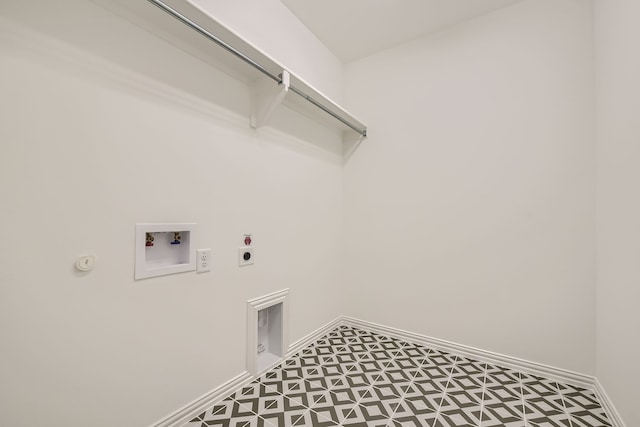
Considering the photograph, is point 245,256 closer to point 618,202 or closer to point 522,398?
point 522,398

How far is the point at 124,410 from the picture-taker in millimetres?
1290

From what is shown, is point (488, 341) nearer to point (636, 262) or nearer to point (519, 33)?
point (636, 262)

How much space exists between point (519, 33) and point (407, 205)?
5.13 feet

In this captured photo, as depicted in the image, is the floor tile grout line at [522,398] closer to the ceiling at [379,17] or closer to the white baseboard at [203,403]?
the white baseboard at [203,403]

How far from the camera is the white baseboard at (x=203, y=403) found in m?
1.46

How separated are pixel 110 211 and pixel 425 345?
2.53 m

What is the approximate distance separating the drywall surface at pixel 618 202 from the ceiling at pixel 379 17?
2.88ft

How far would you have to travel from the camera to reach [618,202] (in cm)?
152

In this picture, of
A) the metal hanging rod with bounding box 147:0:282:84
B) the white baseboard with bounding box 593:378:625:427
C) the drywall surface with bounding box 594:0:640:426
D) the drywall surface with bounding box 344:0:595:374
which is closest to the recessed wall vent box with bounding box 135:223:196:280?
the metal hanging rod with bounding box 147:0:282:84

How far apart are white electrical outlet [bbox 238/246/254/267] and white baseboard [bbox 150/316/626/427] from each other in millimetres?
735

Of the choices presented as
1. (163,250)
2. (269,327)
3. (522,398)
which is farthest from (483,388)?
(163,250)

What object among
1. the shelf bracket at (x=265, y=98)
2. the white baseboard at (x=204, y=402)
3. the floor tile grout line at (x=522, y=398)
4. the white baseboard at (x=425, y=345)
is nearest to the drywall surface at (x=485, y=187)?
the white baseboard at (x=425, y=345)

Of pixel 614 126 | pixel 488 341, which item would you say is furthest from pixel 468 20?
pixel 488 341

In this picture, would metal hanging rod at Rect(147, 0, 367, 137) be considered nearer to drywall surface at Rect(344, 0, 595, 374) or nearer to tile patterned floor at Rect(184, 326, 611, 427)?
drywall surface at Rect(344, 0, 595, 374)
